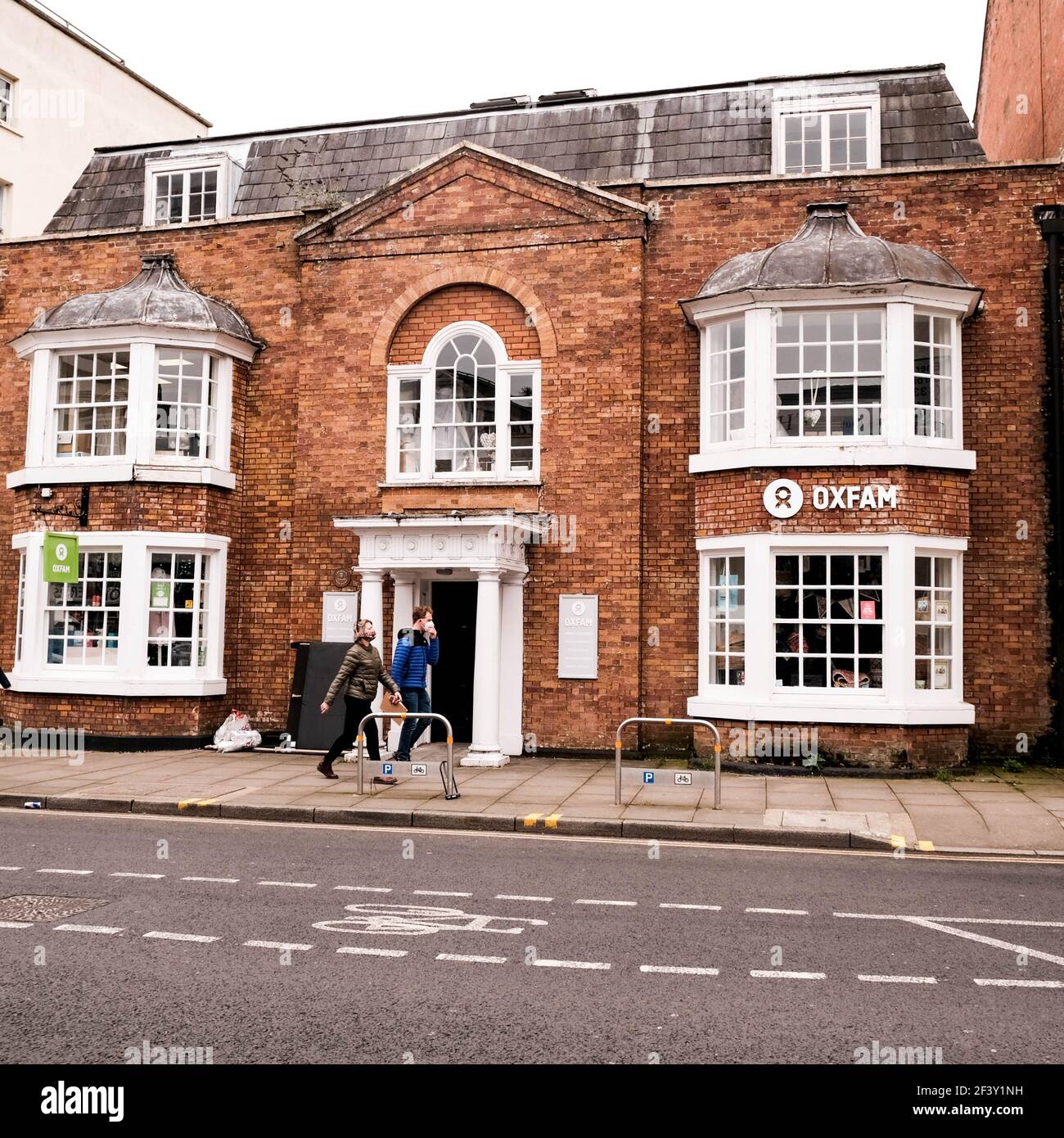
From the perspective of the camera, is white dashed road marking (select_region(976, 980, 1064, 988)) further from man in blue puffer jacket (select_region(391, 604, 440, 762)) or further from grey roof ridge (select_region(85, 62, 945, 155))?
grey roof ridge (select_region(85, 62, 945, 155))

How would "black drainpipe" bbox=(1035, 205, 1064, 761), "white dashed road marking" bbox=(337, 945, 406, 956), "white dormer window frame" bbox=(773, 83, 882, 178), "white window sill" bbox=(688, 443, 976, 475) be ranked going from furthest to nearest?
1. "white dormer window frame" bbox=(773, 83, 882, 178)
2. "black drainpipe" bbox=(1035, 205, 1064, 761)
3. "white window sill" bbox=(688, 443, 976, 475)
4. "white dashed road marking" bbox=(337, 945, 406, 956)

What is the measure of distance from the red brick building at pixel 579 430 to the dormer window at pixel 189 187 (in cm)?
94

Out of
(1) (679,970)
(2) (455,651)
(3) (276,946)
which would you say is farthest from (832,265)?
(3) (276,946)

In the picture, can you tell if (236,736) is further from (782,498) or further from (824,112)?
(824,112)

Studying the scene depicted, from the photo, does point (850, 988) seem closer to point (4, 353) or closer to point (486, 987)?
point (486, 987)

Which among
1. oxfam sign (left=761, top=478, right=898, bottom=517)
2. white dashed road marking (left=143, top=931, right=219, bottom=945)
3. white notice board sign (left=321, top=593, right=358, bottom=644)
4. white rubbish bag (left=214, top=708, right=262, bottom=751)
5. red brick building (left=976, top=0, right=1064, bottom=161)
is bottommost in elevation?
white dashed road marking (left=143, top=931, right=219, bottom=945)

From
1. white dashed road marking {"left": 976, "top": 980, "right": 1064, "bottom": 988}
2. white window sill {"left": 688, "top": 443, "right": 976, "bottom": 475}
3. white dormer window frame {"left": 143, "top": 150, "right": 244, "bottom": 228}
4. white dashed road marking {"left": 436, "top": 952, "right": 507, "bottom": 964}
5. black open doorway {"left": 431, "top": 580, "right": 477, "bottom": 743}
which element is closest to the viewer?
white dashed road marking {"left": 976, "top": 980, "right": 1064, "bottom": 988}

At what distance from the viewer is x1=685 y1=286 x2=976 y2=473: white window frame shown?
13.6 metres

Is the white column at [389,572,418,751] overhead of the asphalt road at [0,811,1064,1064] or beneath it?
overhead

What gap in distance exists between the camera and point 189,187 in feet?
61.9

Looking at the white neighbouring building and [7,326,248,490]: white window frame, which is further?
the white neighbouring building

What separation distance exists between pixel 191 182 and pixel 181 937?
51.7 feet

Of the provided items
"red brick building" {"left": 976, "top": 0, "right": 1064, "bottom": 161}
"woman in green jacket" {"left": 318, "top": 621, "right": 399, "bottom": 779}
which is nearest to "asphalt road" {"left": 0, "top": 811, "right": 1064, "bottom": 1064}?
"woman in green jacket" {"left": 318, "top": 621, "right": 399, "bottom": 779}

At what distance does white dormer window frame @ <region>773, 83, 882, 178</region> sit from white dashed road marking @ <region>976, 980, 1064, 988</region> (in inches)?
509
